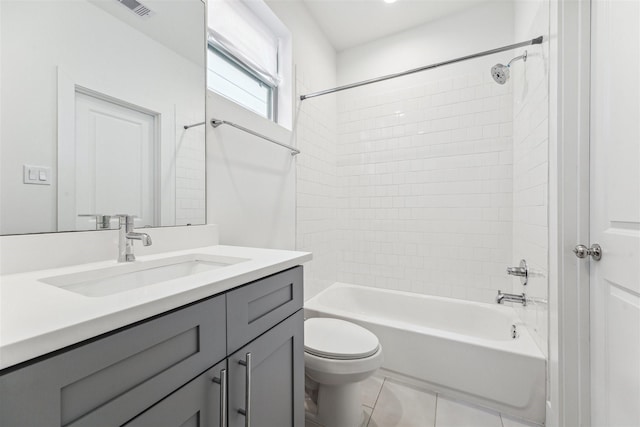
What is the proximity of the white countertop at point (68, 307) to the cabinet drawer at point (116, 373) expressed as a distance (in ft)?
0.09

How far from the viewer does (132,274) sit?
0.91 meters

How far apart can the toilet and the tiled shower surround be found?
1098 mm

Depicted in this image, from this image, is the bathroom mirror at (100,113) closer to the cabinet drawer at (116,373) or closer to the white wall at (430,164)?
the cabinet drawer at (116,373)

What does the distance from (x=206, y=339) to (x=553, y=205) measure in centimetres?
150

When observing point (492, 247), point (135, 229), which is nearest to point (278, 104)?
point (135, 229)

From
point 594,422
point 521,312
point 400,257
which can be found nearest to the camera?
point 594,422

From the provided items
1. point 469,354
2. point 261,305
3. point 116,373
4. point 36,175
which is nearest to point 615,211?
point 469,354

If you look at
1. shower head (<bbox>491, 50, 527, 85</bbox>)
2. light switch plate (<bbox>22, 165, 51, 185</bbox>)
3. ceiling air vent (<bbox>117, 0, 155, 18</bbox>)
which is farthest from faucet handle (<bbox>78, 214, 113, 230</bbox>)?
shower head (<bbox>491, 50, 527, 85</bbox>)

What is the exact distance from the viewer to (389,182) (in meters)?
2.50

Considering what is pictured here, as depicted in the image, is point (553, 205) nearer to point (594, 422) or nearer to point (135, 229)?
point (594, 422)

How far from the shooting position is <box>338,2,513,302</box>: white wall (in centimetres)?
212

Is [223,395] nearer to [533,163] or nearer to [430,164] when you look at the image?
[533,163]

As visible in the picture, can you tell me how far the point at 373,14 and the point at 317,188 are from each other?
57.8 inches

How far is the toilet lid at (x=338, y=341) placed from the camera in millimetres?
1315
